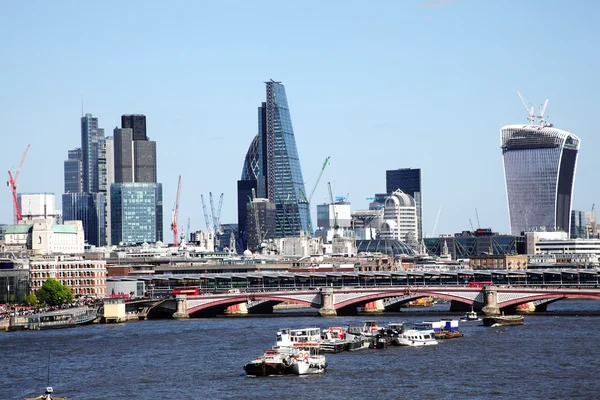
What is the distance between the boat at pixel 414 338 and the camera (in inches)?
4766

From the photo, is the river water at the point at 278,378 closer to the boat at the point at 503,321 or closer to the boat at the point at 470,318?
the boat at the point at 503,321

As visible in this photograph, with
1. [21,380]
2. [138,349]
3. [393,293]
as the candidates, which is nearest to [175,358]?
[138,349]

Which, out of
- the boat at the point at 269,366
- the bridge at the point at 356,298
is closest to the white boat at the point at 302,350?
the boat at the point at 269,366

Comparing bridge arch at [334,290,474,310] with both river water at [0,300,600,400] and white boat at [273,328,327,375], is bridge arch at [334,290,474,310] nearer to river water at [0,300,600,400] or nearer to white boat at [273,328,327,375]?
river water at [0,300,600,400]

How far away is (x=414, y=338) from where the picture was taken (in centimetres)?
12162

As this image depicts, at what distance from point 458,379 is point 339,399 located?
1213 centimetres

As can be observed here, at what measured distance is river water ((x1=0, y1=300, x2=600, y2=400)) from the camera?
292 ft

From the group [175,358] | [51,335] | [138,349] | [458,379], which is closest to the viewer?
[458,379]

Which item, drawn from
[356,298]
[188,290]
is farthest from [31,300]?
[356,298]

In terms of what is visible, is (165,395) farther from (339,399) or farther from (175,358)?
(175,358)

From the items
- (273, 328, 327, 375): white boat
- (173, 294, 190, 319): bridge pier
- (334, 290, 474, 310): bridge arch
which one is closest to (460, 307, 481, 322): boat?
(334, 290, 474, 310): bridge arch

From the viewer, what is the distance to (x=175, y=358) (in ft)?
362

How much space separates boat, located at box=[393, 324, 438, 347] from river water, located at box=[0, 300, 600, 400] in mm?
1823

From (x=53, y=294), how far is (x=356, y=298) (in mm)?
39224
